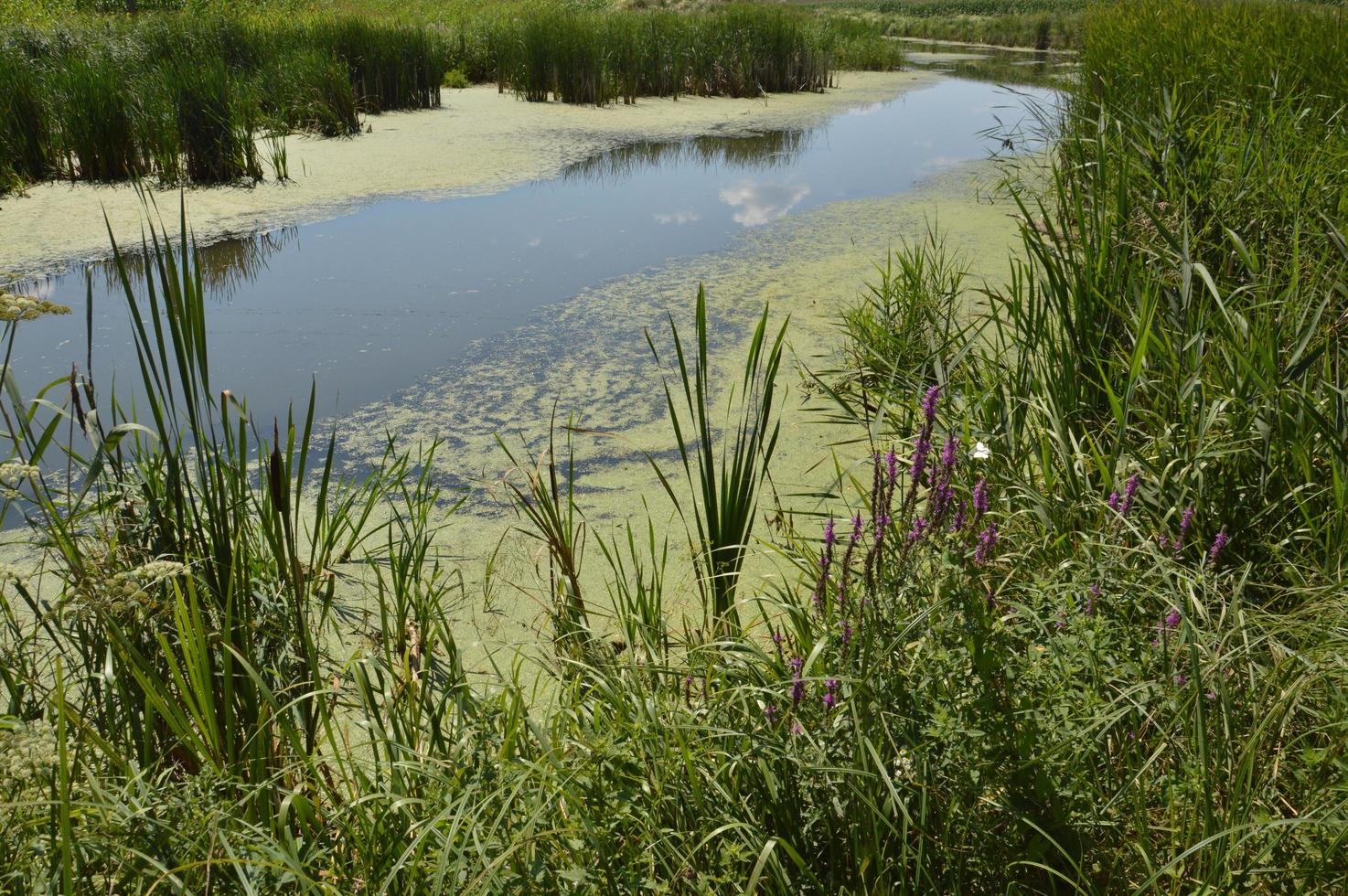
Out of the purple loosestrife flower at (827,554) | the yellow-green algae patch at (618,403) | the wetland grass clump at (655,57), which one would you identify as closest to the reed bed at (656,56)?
the wetland grass clump at (655,57)

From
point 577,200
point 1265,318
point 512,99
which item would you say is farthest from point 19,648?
point 512,99

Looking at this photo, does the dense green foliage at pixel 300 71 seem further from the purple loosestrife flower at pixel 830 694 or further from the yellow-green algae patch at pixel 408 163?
the purple loosestrife flower at pixel 830 694

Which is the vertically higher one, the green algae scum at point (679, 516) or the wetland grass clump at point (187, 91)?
the wetland grass clump at point (187, 91)

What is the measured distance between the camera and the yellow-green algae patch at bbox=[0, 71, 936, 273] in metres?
4.45

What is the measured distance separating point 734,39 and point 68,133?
595 cm

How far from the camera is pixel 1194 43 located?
13.4 feet

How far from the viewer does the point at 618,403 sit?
2.94m

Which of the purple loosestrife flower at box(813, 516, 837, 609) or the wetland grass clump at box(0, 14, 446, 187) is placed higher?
the wetland grass clump at box(0, 14, 446, 187)

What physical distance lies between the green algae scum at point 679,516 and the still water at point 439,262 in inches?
1.3

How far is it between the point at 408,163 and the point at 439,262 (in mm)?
2031

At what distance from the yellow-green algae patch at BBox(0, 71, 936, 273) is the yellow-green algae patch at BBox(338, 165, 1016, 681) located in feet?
3.74

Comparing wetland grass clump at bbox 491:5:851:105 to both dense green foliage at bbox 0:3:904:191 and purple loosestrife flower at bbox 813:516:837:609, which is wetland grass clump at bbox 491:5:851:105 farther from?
purple loosestrife flower at bbox 813:516:837:609

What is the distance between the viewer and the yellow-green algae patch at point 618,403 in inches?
80.9

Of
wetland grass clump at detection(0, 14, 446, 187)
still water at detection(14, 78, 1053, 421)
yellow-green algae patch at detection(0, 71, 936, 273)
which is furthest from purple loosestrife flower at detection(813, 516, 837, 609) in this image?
wetland grass clump at detection(0, 14, 446, 187)
